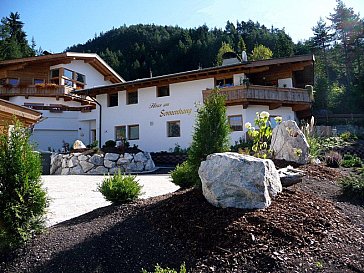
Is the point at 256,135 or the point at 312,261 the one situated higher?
the point at 256,135

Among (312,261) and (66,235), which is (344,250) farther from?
(66,235)

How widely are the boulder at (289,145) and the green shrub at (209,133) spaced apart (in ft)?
14.1

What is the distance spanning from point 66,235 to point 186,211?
5.61ft

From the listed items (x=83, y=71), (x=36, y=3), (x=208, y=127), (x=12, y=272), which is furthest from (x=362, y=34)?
(x=12, y=272)

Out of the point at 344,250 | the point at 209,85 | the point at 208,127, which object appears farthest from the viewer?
the point at 209,85

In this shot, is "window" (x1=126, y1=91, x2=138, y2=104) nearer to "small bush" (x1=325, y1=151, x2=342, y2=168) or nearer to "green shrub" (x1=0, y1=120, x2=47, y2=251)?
"small bush" (x1=325, y1=151, x2=342, y2=168)

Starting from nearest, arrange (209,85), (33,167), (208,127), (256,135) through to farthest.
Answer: (33,167), (208,127), (256,135), (209,85)

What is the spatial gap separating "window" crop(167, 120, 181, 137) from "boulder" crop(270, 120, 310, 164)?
12563 millimetres

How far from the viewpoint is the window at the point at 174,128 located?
22.0 metres

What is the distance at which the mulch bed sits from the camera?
350 cm

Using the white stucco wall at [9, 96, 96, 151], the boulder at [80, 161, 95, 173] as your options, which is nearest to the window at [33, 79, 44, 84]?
the white stucco wall at [9, 96, 96, 151]

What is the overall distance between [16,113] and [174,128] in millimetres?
14885

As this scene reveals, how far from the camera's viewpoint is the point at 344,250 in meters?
3.81

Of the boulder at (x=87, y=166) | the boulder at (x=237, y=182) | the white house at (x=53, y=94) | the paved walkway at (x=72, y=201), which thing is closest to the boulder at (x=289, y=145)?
the paved walkway at (x=72, y=201)
